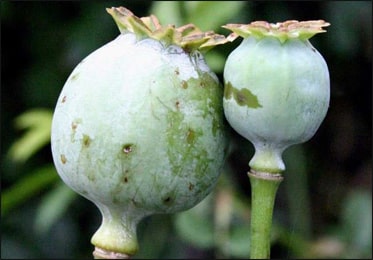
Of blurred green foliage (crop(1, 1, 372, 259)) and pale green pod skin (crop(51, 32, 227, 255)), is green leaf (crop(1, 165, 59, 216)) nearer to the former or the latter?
blurred green foliage (crop(1, 1, 372, 259))

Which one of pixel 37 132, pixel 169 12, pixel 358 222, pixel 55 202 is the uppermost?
pixel 169 12

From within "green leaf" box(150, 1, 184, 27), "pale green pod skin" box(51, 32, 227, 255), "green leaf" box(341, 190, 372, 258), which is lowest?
"green leaf" box(341, 190, 372, 258)

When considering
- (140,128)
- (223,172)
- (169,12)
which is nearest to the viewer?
(140,128)

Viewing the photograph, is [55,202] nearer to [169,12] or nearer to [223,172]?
[223,172]

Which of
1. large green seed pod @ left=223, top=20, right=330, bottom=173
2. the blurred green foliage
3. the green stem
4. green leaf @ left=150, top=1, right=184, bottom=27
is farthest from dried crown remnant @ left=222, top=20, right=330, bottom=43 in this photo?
the blurred green foliage

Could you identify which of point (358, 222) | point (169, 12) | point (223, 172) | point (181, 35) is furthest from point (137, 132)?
point (358, 222)

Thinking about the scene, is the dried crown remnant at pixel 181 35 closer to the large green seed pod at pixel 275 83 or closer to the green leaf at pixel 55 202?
the large green seed pod at pixel 275 83

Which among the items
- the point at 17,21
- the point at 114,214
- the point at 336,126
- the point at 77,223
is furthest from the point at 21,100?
the point at 114,214
